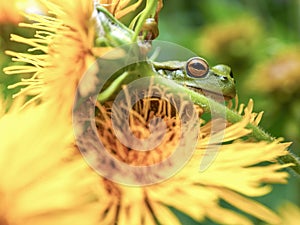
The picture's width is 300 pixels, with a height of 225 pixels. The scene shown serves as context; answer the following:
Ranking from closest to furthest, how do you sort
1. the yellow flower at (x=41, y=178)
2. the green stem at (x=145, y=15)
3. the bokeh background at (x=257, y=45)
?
1. the yellow flower at (x=41, y=178)
2. the green stem at (x=145, y=15)
3. the bokeh background at (x=257, y=45)

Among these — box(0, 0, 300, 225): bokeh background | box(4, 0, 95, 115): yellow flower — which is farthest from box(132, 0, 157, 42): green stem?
box(0, 0, 300, 225): bokeh background

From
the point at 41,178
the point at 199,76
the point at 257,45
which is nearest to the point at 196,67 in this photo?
the point at 199,76

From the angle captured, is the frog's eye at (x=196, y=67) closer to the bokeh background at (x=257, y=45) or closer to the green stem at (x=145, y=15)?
the green stem at (x=145, y=15)

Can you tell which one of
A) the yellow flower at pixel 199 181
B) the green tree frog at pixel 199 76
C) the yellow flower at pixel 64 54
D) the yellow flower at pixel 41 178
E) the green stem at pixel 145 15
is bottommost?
the yellow flower at pixel 41 178

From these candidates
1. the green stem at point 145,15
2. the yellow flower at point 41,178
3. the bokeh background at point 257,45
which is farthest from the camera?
the bokeh background at point 257,45

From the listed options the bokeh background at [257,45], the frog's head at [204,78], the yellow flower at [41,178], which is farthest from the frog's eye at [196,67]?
the bokeh background at [257,45]

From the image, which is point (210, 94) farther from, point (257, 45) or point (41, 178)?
point (257, 45)

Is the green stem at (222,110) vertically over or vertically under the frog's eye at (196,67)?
under
